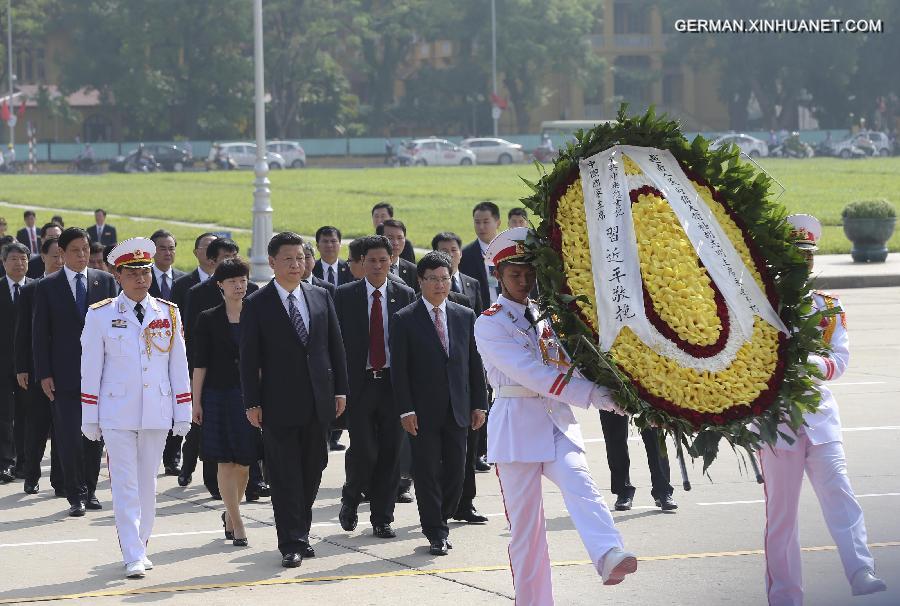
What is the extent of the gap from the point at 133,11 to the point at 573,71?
24.2 metres

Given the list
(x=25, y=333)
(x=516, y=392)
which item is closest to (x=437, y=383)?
(x=516, y=392)

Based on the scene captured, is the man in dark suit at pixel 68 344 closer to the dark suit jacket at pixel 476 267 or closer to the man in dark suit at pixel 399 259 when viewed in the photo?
the man in dark suit at pixel 399 259

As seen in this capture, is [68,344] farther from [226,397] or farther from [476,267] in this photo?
[476,267]

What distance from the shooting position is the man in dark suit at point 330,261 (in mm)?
13406

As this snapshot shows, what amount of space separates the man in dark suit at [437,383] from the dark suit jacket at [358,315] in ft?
1.99

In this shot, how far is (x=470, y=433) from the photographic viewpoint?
10984 mm

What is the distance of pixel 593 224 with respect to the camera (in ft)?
22.4

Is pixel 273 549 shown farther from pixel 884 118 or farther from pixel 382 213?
pixel 884 118

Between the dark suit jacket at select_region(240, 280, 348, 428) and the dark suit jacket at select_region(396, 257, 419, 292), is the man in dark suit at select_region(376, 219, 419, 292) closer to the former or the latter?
Answer: the dark suit jacket at select_region(396, 257, 419, 292)

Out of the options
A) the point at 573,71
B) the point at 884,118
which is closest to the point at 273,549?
the point at 573,71

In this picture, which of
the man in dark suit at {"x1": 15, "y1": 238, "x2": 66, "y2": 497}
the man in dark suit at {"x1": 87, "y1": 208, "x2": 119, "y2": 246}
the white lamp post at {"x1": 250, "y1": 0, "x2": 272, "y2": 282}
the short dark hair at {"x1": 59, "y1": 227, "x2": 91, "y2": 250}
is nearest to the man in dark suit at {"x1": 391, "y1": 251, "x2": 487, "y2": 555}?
the short dark hair at {"x1": 59, "y1": 227, "x2": 91, "y2": 250}

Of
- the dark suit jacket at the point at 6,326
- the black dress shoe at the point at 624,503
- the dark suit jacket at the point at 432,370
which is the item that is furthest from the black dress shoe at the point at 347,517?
the dark suit jacket at the point at 6,326

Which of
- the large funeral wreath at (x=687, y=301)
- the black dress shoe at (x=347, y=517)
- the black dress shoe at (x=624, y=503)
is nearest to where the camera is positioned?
the large funeral wreath at (x=687, y=301)

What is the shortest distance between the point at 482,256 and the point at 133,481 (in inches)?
179
